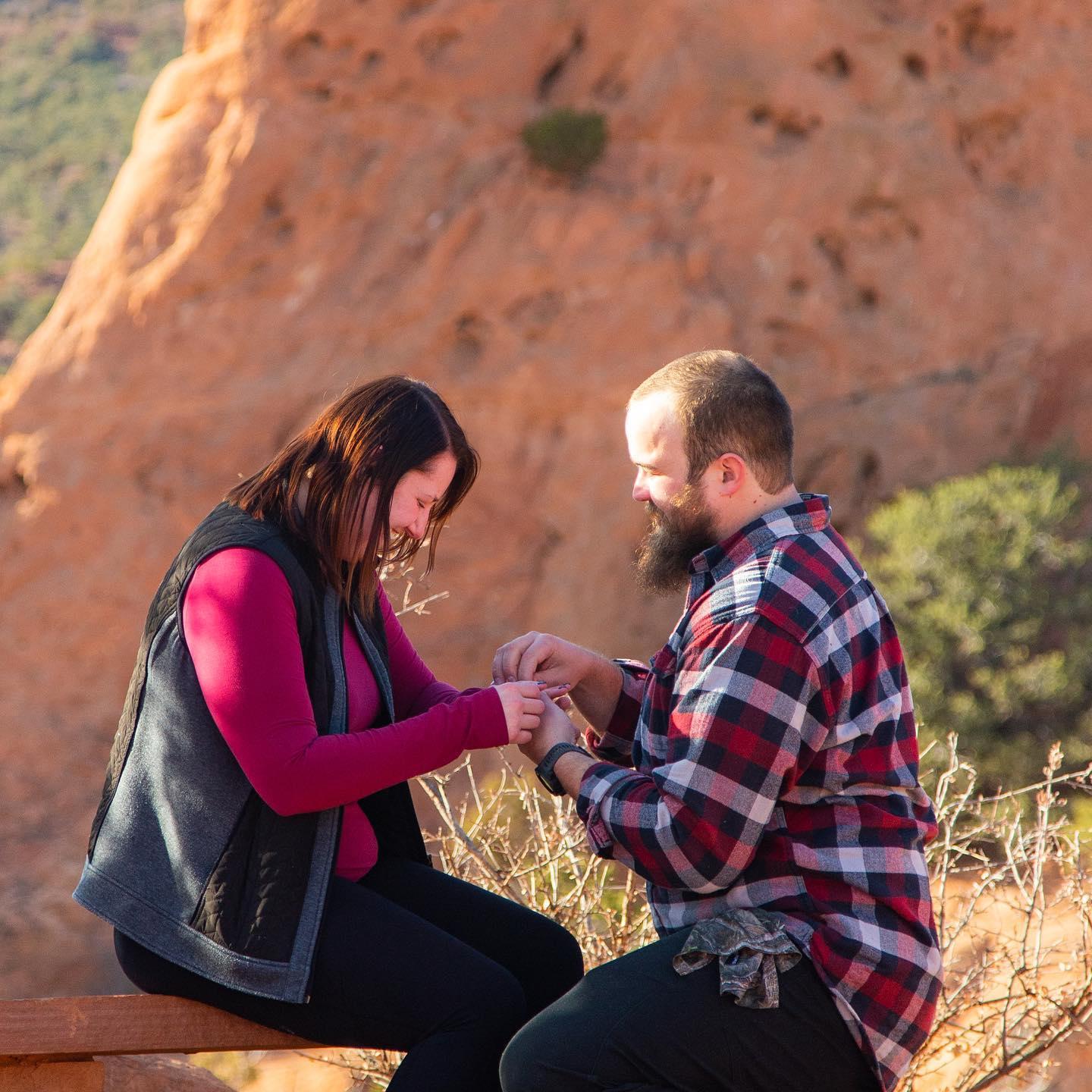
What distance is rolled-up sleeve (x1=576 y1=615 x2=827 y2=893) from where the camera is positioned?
1962 mm

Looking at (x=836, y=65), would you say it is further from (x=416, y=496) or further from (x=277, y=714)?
(x=277, y=714)

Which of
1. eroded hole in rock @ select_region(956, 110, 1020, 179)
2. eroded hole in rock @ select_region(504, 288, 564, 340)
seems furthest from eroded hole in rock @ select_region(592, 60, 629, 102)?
eroded hole in rock @ select_region(956, 110, 1020, 179)

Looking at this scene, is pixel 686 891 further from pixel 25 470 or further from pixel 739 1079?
pixel 25 470

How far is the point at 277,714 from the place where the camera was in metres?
2.04

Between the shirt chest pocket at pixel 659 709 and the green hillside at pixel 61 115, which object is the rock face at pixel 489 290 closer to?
the shirt chest pocket at pixel 659 709

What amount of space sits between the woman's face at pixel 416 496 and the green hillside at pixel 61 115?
20.6 metres

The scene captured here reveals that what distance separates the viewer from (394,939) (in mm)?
2125

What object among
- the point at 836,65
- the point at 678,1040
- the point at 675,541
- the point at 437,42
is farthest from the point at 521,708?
the point at 836,65

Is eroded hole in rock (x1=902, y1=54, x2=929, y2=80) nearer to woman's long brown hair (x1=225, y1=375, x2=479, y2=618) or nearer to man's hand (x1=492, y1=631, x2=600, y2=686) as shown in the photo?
man's hand (x1=492, y1=631, x2=600, y2=686)

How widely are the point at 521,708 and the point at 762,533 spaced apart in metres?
0.53

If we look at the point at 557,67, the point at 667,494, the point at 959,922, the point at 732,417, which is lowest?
the point at 959,922

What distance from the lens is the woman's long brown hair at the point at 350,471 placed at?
7.33ft

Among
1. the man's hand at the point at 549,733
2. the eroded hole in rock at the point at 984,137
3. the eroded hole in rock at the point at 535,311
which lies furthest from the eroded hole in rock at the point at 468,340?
the man's hand at the point at 549,733

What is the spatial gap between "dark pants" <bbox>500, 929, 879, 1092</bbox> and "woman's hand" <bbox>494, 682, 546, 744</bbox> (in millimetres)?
449
